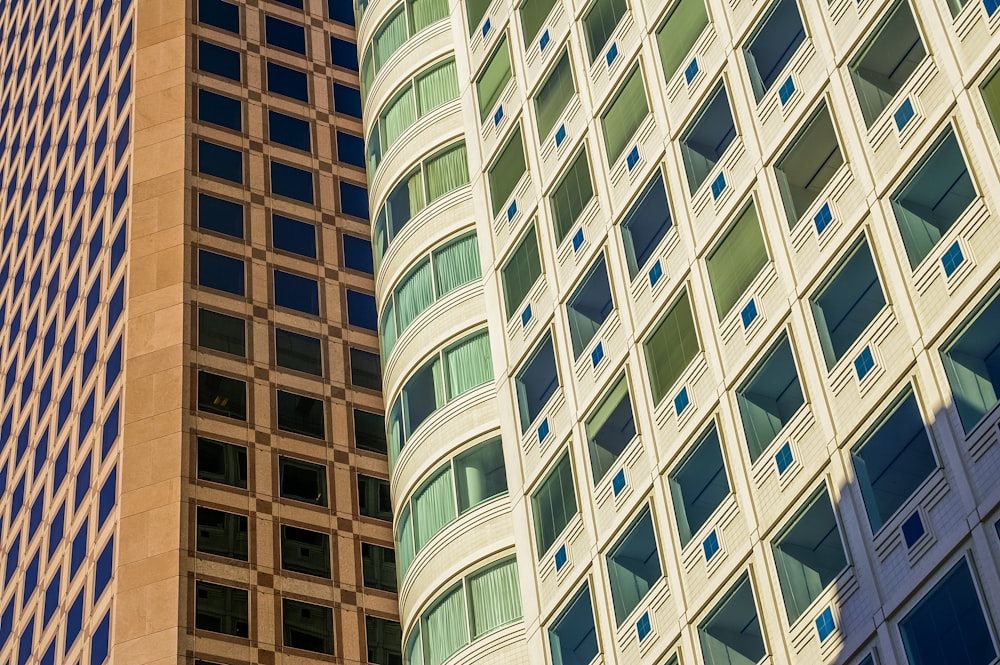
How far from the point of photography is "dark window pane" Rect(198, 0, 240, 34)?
81.3 meters

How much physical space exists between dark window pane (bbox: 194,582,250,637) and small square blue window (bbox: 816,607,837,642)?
1379 inches

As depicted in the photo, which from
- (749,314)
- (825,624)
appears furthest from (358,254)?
(825,624)

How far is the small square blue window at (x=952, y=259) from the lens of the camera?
96.7ft

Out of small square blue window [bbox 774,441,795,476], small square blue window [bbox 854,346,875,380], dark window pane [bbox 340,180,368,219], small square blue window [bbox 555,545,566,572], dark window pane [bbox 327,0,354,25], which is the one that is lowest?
small square blue window [bbox 774,441,795,476]

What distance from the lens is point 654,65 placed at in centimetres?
3994

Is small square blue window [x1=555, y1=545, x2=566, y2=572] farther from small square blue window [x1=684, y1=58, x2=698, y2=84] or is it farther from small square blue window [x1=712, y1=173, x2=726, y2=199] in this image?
small square blue window [x1=684, y1=58, x2=698, y2=84]

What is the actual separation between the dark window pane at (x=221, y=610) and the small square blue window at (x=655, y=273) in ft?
95.8

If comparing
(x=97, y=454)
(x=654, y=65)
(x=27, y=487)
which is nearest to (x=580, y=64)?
(x=654, y=65)

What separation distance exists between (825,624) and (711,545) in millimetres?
3852

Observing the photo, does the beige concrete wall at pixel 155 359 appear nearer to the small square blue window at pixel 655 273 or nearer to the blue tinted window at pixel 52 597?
the blue tinted window at pixel 52 597

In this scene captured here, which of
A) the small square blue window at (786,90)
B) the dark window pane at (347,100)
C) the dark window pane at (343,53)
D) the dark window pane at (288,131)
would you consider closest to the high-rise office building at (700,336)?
the small square blue window at (786,90)

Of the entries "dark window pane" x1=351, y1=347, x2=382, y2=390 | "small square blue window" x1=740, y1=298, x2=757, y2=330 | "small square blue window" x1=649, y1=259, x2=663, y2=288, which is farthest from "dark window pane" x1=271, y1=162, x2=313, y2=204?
"small square blue window" x1=740, y1=298, x2=757, y2=330

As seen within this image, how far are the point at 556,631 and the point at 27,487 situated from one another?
145 ft

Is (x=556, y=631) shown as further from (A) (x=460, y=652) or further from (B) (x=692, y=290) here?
(B) (x=692, y=290)
